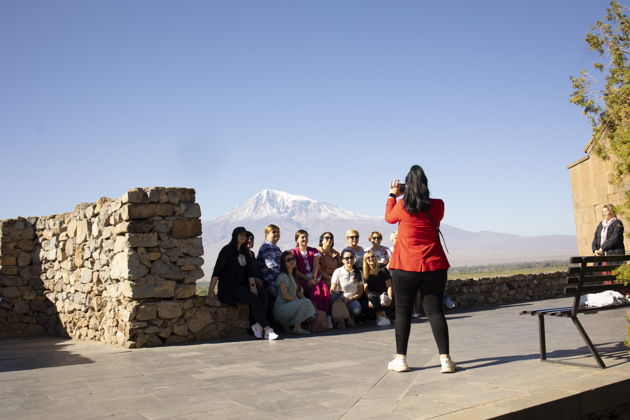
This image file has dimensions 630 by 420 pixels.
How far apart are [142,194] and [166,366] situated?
2873mm

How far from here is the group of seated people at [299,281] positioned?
834cm

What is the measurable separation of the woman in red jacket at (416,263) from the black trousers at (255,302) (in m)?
3.23

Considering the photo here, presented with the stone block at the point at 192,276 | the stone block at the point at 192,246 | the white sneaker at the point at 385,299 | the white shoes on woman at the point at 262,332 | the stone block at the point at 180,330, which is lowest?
the white shoes on woman at the point at 262,332

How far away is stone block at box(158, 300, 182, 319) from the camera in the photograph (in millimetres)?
7887

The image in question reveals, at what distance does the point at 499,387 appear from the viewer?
432 centimetres

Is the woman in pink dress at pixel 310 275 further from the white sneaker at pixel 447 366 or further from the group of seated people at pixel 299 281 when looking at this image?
the white sneaker at pixel 447 366

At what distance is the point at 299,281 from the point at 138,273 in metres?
2.61

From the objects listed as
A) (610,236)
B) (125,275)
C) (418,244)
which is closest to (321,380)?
(418,244)

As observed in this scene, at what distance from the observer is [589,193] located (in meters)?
14.7

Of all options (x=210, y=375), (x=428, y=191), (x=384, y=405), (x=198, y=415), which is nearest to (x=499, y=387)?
(x=384, y=405)

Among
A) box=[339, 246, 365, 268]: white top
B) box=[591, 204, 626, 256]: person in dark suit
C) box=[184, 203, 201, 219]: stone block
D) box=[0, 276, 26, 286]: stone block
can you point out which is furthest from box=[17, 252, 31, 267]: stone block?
box=[591, 204, 626, 256]: person in dark suit

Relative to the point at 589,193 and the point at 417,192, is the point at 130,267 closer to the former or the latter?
the point at 417,192

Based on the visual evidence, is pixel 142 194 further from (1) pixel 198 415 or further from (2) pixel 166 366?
(1) pixel 198 415

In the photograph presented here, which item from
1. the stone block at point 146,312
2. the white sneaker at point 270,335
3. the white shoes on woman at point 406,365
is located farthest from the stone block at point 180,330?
the white shoes on woman at point 406,365
